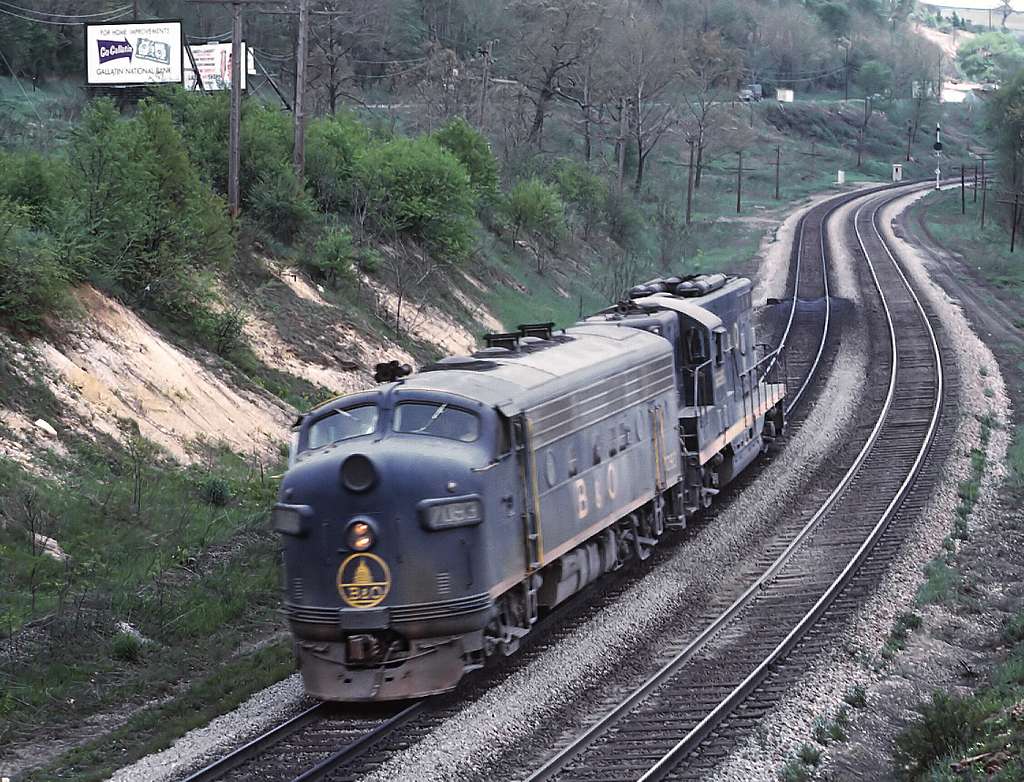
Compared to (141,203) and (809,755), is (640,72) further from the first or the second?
(809,755)

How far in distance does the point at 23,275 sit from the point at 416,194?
20.1 meters

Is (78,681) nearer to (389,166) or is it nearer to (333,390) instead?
(333,390)

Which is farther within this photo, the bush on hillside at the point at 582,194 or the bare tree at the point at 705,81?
the bare tree at the point at 705,81

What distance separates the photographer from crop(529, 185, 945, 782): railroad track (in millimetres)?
12688

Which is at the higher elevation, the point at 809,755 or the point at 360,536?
the point at 360,536

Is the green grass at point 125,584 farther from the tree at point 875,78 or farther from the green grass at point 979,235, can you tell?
the tree at point 875,78

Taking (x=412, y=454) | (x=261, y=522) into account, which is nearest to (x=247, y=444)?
(x=261, y=522)

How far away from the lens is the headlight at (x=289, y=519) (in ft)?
44.0

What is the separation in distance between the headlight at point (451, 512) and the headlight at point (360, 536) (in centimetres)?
54

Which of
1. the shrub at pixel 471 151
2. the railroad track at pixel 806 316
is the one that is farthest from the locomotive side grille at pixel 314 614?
the shrub at pixel 471 151

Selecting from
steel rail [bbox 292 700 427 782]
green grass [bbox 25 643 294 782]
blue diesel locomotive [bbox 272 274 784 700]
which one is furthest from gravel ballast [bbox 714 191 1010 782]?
green grass [bbox 25 643 294 782]

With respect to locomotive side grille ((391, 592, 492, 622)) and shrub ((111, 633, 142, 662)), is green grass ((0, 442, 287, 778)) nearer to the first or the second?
shrub ((111, 633, 142, 662))

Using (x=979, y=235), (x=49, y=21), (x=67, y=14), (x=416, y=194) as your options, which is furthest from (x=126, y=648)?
(x=979, y=235)

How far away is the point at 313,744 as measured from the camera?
12.7 metres
